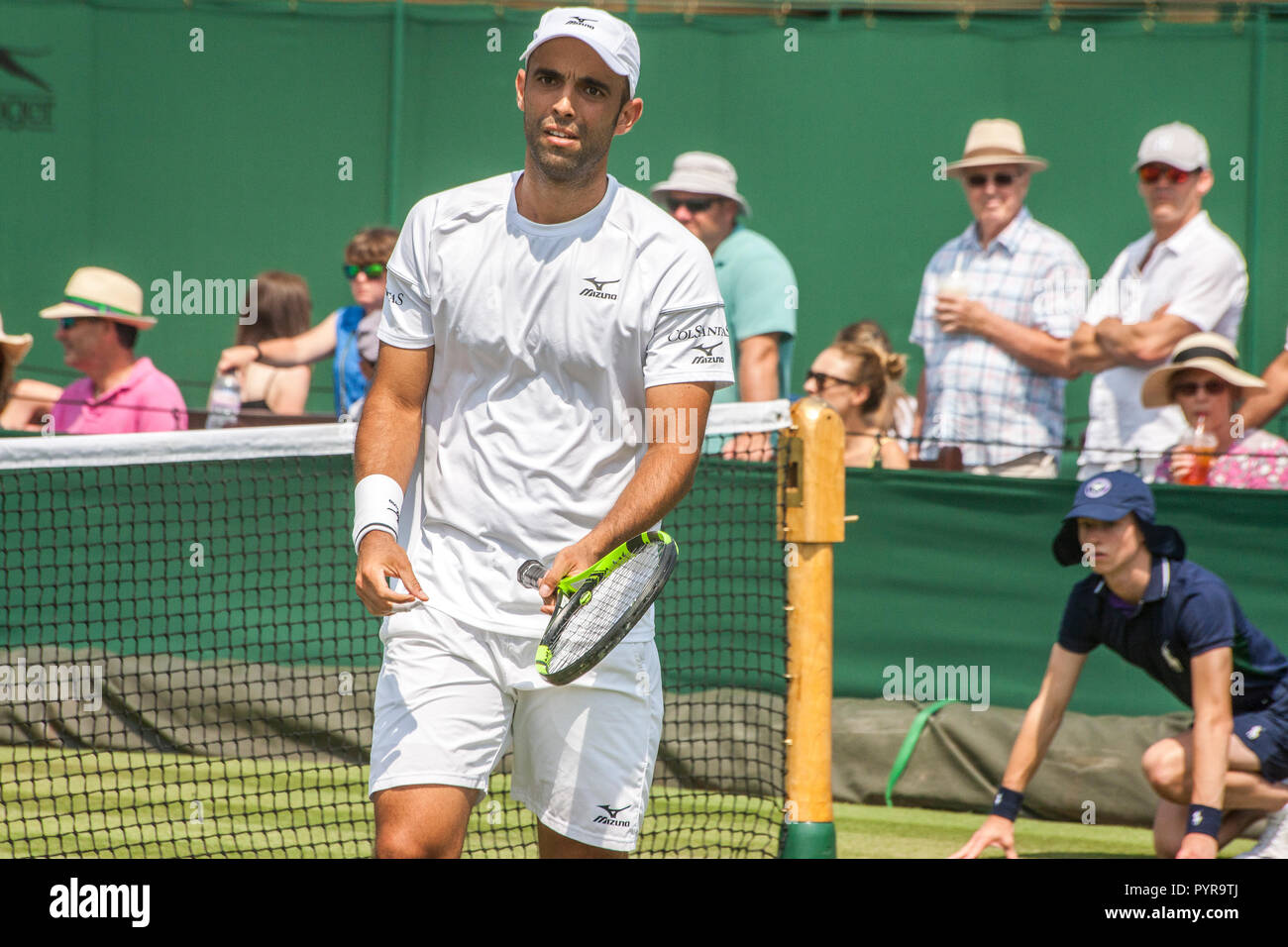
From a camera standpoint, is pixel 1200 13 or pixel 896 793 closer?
pixel 896 793

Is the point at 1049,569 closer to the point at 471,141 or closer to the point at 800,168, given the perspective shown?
the point at 800,168

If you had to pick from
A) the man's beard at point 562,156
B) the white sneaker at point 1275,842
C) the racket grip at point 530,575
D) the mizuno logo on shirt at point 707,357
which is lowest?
the white sneaker at point 1275,842

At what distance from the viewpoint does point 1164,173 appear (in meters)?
7.71

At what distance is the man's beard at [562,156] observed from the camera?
3607mm

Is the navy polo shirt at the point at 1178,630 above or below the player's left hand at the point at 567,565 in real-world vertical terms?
below

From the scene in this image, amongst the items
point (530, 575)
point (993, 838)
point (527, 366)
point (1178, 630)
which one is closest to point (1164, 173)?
point (1178, 630)

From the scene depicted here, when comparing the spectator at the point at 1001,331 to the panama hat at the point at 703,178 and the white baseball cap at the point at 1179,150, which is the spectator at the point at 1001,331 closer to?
the white baseball cap at the point at 1179,150

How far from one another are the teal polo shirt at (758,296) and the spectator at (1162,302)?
52.9 inches

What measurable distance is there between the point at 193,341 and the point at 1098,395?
19.7 ft

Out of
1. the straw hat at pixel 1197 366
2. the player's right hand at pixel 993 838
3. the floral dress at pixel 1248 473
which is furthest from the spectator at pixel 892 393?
the player's right hand at pixel 993 838

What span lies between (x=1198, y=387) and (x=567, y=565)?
15.4ft

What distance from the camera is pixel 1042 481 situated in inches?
286

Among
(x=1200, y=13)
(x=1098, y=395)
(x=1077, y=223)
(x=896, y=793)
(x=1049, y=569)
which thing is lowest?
(x=896, y=793)
